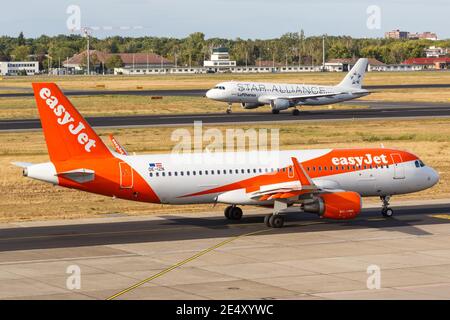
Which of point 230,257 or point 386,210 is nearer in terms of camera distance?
point 230,257

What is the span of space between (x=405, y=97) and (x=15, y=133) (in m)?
75.2

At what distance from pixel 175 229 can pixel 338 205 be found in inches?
345

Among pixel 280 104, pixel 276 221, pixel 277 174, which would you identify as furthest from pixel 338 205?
pixel 280 104

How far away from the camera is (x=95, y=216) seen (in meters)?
57.1

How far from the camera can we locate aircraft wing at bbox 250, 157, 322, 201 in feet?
165

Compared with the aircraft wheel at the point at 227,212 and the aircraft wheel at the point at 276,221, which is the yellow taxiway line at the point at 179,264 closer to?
the aircraft wheel at the point at 276,221

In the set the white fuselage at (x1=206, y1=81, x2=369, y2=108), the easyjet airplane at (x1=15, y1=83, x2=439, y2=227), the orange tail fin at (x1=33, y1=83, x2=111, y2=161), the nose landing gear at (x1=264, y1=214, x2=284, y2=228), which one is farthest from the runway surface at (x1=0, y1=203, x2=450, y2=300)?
the white fuselage at (x1=206, y1=81, x2=369, y2=108)

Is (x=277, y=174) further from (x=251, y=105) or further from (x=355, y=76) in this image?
(x=355, y=76)

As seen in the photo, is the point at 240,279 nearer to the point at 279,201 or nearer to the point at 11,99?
the point at 279,201

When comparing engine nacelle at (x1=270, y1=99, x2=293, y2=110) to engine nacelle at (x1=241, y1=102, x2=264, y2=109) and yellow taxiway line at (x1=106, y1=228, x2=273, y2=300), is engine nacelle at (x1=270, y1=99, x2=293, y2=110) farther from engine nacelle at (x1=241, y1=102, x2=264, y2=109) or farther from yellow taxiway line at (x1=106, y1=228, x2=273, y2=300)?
yellow taxiway line at (x1=106, y1=228, x2=273, y2=300)

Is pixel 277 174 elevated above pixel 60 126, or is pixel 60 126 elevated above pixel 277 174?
pixel 60 126

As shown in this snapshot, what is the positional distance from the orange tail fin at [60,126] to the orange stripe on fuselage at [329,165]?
6.23m

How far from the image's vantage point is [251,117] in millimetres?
115750
